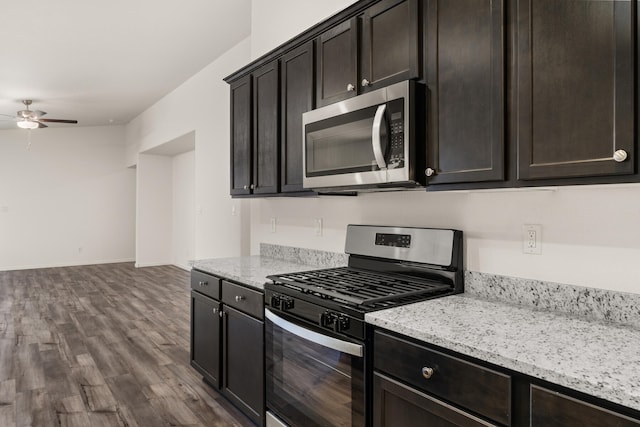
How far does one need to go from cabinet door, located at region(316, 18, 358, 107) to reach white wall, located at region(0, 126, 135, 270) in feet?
27.3

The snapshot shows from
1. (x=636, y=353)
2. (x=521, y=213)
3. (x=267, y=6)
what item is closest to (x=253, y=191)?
(x=267, y=6)

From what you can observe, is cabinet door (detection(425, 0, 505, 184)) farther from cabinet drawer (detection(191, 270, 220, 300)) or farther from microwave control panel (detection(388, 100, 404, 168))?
cabinet drawer (detection(191, 270, 220, 300))

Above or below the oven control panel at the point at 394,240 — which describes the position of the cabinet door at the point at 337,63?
above

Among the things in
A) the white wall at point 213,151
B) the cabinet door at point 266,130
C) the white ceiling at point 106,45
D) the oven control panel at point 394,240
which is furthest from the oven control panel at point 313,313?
the white ceiling at point 106,45

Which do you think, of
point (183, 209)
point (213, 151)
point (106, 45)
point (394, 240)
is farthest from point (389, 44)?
point (183, 209)

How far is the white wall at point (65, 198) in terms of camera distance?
8297 millimetres

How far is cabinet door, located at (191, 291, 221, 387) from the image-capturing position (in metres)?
2.68

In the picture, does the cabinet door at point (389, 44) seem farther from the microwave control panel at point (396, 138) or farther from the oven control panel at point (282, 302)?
the oven control panel at point (282, 302)

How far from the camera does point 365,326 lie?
1534 mm

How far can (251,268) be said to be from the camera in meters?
2.69

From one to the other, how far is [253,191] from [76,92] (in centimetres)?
476

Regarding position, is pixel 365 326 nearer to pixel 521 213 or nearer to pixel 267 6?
pixel 521 213

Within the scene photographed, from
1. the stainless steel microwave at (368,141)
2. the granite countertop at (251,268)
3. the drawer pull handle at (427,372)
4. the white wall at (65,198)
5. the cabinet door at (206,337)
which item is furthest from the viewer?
the white wall at (65,198)

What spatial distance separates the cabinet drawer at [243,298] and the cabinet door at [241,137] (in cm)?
80
